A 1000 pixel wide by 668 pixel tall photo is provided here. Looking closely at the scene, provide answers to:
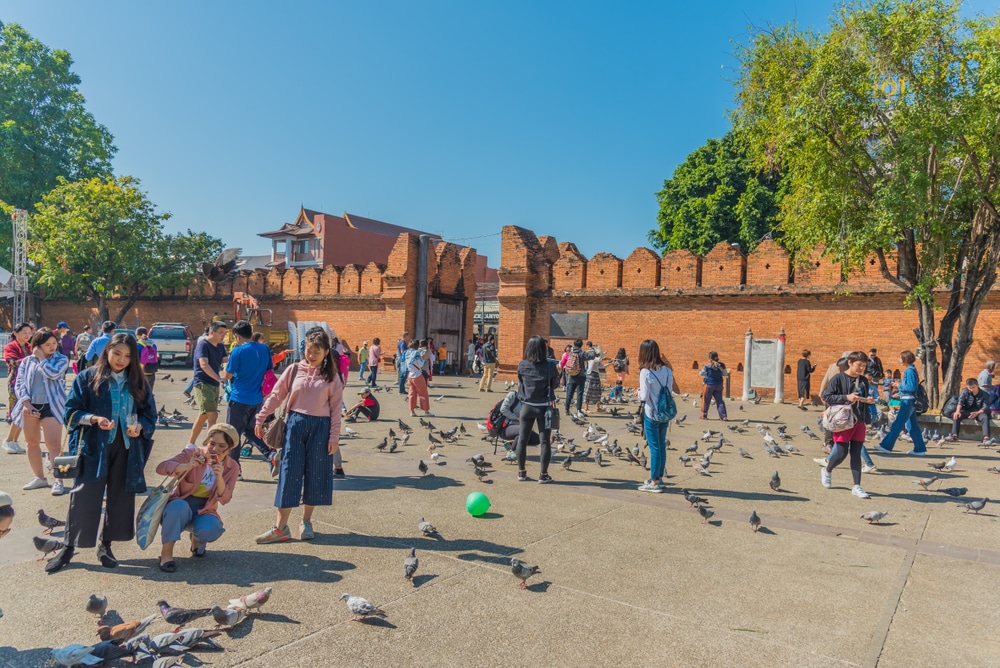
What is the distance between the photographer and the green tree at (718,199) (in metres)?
34.8

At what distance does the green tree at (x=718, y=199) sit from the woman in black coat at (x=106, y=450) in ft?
110

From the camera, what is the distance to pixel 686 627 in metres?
4.08

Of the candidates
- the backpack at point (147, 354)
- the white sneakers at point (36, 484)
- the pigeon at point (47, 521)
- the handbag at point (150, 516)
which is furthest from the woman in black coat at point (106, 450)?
the backpack at point (147, 354)

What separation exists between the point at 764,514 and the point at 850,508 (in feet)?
3.75

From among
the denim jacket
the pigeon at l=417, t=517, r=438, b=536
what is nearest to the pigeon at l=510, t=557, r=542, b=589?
the pigeon at l=417, t=517, r=438, b=536

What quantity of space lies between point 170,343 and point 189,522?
81.6ft

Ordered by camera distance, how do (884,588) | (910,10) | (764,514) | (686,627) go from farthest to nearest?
(910,10) → (764,514) → (884,588) → (686,627)

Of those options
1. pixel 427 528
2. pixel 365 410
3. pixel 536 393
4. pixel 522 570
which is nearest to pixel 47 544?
pixel 427 528

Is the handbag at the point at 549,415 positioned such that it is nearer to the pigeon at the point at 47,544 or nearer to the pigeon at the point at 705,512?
the pigeon at the point at 705,512

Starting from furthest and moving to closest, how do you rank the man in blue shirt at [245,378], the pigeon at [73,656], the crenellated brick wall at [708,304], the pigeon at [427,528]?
the crenellated brick wall at [708,304], the man in blue shirt at [245,378], the pigeon at [427,528], the pigeon at [73,656]

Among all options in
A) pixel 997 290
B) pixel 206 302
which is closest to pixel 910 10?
pixel 997 290

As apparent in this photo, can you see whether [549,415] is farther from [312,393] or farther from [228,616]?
[228,616]

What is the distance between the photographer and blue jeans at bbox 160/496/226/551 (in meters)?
4.73

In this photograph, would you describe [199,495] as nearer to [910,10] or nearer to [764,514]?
[764,514]
